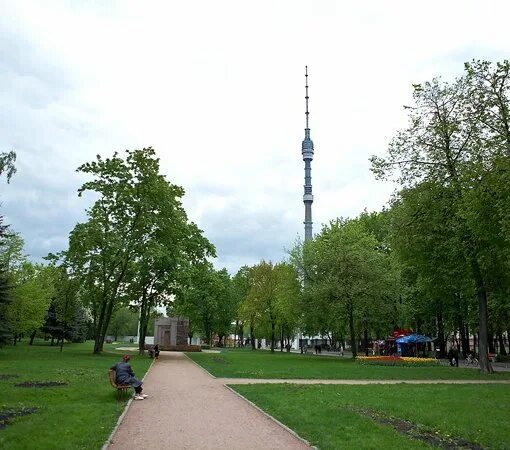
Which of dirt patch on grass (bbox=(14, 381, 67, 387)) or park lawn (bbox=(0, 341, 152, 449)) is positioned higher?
dirt patch on grass (bbox=(14, 381, 67, 387))

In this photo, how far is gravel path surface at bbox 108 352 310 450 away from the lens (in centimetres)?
903

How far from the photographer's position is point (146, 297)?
136ft

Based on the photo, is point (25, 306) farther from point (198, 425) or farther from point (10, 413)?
point (198, 425)

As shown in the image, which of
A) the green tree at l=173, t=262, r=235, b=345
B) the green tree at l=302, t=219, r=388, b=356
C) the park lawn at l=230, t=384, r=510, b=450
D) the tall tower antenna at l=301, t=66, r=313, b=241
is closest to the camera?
the park lawn at l=230, t=384, r=510, b=450

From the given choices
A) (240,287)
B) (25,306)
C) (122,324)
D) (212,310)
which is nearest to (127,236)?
(25,306)

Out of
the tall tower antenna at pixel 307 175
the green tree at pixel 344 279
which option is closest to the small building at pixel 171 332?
the green tree at pixel 344 279

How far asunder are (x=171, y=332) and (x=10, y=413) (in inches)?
1964

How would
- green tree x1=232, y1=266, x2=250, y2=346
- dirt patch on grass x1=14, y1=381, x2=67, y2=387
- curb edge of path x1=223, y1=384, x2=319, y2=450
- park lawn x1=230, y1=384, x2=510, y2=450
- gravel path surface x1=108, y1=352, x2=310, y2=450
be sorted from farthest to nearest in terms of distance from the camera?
green tree x1=232, y1=266, x2=250, y2=346 < dirt patch on grass x1=14, y1=381, x2=67, y2=387 < park lawn x1=230, y1=384, x2=510, y2=450 < curb edge of path x1=223, y1=384, x2=319, y2=450 < gravel path surface x1=108, y1=352, x2=310, y2=450

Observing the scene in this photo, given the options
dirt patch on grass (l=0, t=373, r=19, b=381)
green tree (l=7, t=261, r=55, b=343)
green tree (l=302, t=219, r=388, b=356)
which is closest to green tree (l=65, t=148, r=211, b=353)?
green tree (l=7, t=261, r=55, b=343)

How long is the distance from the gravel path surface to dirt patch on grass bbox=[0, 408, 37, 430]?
7.11 ft

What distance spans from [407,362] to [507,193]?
→ 686 inches

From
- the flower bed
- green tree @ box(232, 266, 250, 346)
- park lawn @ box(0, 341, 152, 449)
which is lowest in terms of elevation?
park lawn @ box(0, 341, 152, 449)

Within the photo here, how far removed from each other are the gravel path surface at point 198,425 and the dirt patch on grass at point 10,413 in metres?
2.17

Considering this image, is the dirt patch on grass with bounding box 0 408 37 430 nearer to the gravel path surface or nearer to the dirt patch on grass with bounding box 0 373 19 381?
the gravel path surface
